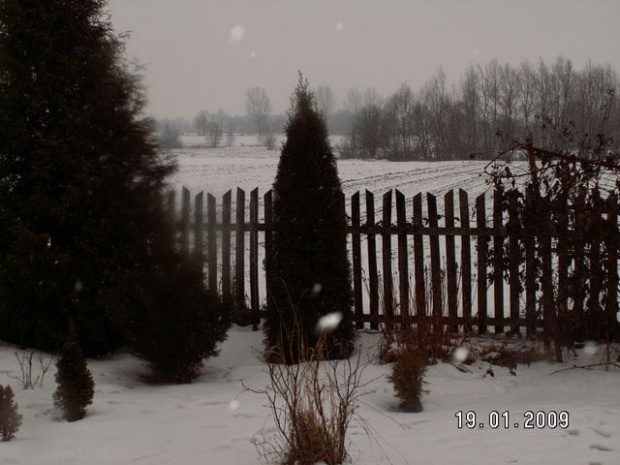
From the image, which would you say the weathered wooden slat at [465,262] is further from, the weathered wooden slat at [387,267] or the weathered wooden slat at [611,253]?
the weathered wooden slat at [611,253]

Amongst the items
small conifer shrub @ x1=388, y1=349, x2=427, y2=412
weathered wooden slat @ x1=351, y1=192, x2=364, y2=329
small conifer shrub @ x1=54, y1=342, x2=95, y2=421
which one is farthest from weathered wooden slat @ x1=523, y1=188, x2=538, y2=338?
small conifer shrub @ x1=54, y1=342, x2=95, y2=421

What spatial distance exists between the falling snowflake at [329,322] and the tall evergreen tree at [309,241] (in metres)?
0.03

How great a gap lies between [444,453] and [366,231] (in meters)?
3.55

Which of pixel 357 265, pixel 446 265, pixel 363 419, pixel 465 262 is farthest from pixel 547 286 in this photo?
pixel 363 419

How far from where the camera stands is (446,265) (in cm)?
631

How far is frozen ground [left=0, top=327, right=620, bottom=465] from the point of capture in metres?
3.33

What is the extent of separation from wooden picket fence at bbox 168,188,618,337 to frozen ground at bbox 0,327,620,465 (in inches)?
28.6

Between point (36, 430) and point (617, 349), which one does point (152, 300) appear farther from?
point (617, 349)

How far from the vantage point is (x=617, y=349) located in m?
5.52

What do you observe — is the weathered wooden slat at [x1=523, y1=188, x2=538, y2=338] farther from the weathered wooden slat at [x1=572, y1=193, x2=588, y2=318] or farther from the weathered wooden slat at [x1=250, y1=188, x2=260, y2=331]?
the weathered wooden slat at [x1=250, y1=188, x2=260, y2=331]

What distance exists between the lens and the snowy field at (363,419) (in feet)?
11.0

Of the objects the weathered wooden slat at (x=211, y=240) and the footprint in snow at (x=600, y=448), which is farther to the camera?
the weathered wooden slat at (x=211, y=240)

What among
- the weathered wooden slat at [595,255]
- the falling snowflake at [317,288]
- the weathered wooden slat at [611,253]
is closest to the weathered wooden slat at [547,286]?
the weathered wooden slat at [595,255]

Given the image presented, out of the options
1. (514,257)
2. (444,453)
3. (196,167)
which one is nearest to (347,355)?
(514,257)
